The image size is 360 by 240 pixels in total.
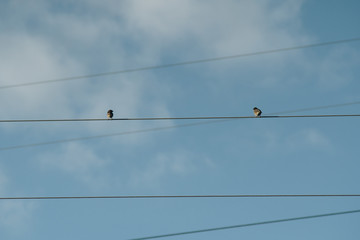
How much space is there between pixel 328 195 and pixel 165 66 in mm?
8361

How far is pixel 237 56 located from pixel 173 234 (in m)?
7.96

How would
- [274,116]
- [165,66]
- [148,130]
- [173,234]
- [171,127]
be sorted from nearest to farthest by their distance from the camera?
[173,234] < [274,116] < [171,127] < [148,130] < [165,66]

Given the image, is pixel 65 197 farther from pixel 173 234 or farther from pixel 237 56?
pixel 237 56

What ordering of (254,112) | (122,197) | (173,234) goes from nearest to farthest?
(173,234)
(122,197)
(254,112)

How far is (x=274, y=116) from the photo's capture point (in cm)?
1236

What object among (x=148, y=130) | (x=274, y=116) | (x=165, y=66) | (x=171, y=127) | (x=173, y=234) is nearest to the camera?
(x=173, y=234)

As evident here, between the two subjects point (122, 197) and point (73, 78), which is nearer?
point (122, 197)

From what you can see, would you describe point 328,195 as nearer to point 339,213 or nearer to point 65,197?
point 339,213

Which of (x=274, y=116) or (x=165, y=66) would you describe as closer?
(x=274, y=116)

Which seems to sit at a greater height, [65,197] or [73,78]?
[73,78]

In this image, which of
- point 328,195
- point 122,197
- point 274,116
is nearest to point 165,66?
point 274,116

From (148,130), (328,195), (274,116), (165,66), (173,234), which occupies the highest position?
(165,66)

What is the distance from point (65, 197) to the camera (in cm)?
1142

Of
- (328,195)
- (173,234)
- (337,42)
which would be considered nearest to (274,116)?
(328,195)
